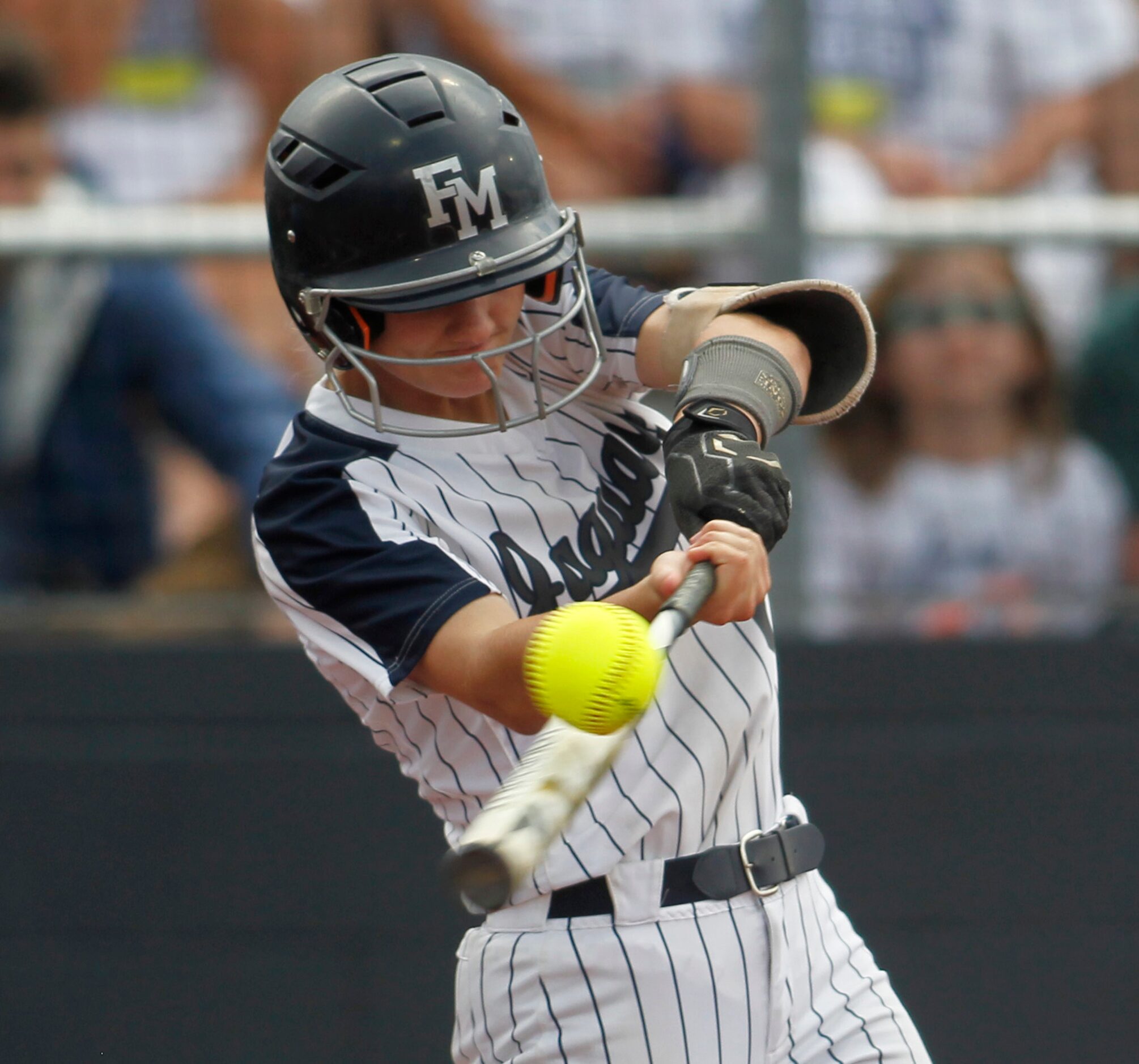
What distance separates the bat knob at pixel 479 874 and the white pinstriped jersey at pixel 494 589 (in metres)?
0.61

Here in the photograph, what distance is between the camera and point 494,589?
2.04 metres

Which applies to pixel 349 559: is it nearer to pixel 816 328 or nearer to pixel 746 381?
pixel 746 381

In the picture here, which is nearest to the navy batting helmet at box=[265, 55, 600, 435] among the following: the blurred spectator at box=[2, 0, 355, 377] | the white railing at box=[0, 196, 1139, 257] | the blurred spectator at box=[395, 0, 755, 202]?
the white railing at box=[0, 196, 1139, 257]

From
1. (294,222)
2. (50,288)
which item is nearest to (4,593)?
(50,288)

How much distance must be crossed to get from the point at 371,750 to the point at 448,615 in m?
1.78

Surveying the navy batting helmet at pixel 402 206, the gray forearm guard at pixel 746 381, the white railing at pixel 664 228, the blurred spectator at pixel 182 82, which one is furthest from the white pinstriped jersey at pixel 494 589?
the blurred spectator at pixel 182 82

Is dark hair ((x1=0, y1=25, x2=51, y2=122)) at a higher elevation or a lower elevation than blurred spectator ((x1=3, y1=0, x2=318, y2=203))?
higher

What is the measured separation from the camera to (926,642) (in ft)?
12.1

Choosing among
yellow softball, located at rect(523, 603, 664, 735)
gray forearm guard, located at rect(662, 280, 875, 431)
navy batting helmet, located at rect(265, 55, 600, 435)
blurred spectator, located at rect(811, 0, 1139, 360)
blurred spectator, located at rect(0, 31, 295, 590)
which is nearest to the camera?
yellow softball, located at rect(523, 603, 664, 735)

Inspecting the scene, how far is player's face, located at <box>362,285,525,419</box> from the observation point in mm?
2141

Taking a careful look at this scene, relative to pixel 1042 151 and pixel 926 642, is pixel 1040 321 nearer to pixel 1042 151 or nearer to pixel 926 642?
pixel 1042 151

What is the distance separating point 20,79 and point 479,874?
2989 millimetres

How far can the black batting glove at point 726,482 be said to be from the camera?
1867mm

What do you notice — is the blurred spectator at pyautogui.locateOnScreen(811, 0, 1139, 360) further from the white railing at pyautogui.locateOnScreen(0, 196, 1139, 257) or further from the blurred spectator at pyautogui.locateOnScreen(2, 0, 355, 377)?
the blurred spectator at pyautogui.locateOnScreen(2, 0, 355, 377)
